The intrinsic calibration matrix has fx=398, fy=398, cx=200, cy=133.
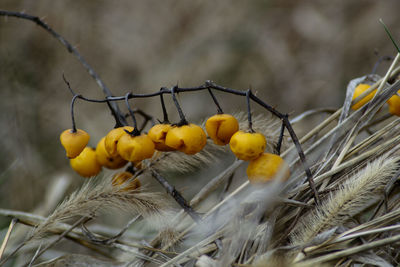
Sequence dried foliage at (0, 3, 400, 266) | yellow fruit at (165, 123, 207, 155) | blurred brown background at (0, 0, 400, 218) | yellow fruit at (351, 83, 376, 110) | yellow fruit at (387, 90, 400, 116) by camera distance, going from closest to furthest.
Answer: dried foliage at (0, 3, 400, 266) < yellow fruit at (165, 123, 207, 155) < yellow fruit at (387, 90, 400, 116) < yellow fruit at (351, 83, 376, 110) < blurred brown background at (0, 0, 400, 218)

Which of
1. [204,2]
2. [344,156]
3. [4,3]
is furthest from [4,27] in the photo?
[344,156]

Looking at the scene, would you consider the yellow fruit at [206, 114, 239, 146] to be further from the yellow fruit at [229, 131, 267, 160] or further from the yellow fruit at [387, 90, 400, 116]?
the yellow fruit at [387, 90, 400, 116]

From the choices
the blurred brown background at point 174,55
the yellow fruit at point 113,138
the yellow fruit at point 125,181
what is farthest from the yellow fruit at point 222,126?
the blurred brown background at point 174,55

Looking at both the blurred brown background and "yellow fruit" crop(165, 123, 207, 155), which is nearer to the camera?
"yellow fruit" crop(165, 123, 207, 155)

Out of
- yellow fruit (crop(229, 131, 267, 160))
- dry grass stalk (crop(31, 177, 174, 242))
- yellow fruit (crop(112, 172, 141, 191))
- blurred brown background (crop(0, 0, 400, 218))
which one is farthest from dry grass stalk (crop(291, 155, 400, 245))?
blurred brown background (crop(0, 0, 400, 218))

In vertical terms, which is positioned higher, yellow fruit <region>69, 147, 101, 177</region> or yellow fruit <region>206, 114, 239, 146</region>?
yellow fruit <region>69, 147, 101, 177</region>

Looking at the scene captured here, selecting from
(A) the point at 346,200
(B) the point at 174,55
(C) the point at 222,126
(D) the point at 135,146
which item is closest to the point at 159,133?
(D) the point at 135,146

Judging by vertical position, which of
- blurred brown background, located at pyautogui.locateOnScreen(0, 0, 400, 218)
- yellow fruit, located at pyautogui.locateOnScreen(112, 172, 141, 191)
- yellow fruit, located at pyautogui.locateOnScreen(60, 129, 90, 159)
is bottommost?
yellow fruit, located at pyautogui.locateOnScreen(112, 172, 141, 191)
